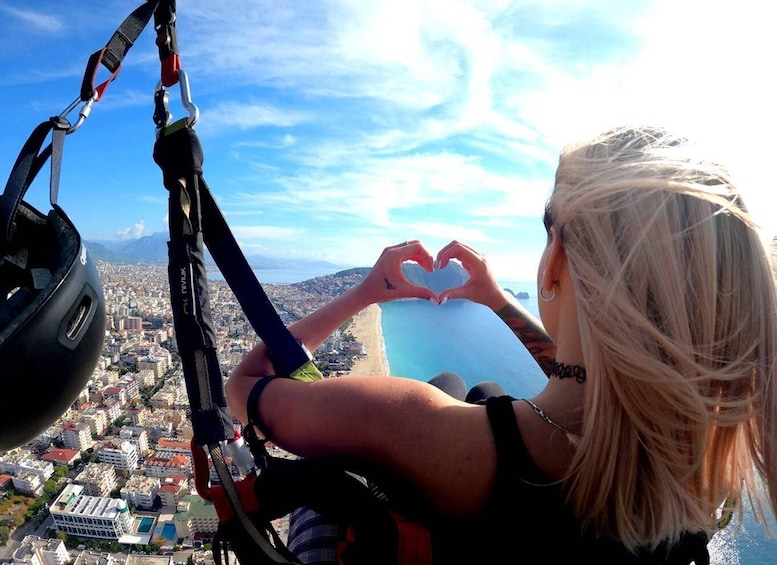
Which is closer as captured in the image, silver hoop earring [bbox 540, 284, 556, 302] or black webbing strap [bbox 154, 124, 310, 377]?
silver hoop earring [bbox 540, 284, 556, 302]

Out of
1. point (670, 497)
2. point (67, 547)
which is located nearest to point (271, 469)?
point (670, 497)

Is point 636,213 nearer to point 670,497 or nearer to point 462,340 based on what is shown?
point 670,497

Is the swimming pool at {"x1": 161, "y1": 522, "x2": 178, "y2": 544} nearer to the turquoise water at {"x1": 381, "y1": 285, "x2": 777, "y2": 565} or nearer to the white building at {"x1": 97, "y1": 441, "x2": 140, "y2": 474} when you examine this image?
the white building at {"x1": 97, "y1": 441, "x2": 140, "y2": 474}

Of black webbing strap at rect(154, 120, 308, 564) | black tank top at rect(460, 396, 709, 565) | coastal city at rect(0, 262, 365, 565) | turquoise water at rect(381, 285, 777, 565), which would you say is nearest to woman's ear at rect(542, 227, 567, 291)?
black tank top at rect(460, 396, 709, 565)

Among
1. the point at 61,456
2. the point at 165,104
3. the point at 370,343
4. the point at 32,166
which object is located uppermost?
the point at 165,104

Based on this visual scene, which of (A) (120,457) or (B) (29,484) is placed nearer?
(B) (29,484)

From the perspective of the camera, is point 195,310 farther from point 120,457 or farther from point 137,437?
point 137,437

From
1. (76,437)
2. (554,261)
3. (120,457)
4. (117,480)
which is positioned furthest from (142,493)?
(554,261)
